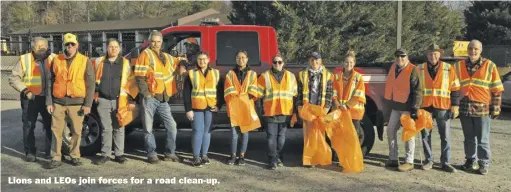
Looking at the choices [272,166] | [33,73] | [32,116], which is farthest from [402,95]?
[32,116]

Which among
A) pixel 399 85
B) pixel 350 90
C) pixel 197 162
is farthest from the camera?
pixel 197 162

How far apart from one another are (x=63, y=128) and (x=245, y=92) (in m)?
2.52

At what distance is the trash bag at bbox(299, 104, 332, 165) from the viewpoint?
18.5ft

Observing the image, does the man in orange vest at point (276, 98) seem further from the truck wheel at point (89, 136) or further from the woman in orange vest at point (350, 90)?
the truck wheel at point (89, 136)

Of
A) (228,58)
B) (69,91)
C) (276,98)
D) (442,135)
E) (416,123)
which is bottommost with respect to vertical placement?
(442,135)

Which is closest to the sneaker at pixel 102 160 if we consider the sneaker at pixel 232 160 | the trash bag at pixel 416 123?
the sneaker at pixel 232 160

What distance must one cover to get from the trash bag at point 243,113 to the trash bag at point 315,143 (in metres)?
0.62

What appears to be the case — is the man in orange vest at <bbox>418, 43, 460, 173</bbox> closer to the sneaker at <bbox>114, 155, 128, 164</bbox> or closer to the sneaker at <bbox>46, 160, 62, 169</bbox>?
the sneaker at <bbox>114, 155, 128, 164</bbox>

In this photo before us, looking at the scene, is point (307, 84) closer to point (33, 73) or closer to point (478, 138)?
point (478, 138)

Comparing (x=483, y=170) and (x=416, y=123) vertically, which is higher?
(x=416, y=123)

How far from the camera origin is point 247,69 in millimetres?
5703

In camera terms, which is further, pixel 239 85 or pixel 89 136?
pixel 89 136

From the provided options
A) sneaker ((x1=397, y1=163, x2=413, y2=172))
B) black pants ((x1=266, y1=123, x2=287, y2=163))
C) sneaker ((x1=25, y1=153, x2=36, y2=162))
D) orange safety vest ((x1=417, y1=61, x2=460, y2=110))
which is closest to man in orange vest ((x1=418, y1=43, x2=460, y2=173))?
orange safety vest ((x1=417, y1=61, x2=460, y2=110))

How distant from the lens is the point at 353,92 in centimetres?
→ 563
